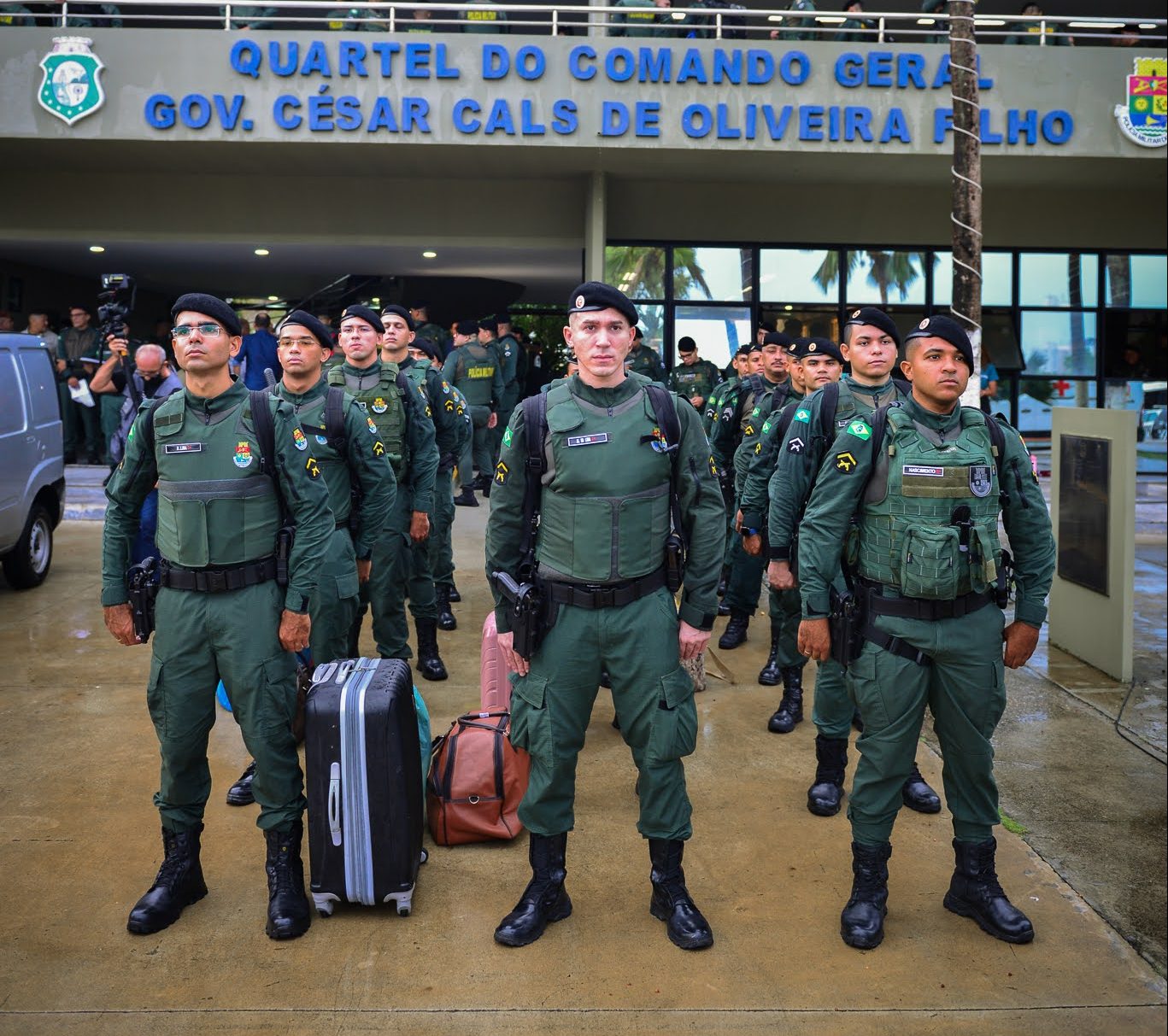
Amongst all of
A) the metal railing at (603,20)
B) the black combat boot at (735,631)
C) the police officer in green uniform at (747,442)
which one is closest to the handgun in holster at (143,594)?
the police officer in green uniform at (747,442)

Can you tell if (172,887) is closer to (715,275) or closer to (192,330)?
(192,330)

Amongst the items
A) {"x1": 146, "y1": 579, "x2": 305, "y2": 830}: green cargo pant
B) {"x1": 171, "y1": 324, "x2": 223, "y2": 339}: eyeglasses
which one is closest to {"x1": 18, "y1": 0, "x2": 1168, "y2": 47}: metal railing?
{"x1": 171, "y1": 324, "x2": 223, "y2": 339}: eyeglasses

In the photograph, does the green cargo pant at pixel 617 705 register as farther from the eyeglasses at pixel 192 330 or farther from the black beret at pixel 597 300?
the eyeglasses at pixel 192 330

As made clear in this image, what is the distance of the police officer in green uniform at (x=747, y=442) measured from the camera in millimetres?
7527

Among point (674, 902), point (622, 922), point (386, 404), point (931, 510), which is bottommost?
point (622, 922)

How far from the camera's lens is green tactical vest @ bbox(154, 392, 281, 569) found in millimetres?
3975

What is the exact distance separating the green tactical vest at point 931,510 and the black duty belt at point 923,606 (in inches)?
1.3

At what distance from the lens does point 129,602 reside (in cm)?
416

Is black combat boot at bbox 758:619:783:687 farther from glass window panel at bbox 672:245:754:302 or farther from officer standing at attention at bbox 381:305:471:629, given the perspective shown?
glass window panel at bbox 672:245:754:302

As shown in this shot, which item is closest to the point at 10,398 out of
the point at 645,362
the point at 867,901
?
the point at 867,901

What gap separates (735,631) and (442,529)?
6.93 ft

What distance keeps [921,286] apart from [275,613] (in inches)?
598

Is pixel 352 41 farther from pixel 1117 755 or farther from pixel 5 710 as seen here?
pixel 1117 755

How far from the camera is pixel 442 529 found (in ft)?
24.8
